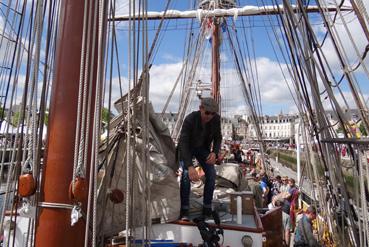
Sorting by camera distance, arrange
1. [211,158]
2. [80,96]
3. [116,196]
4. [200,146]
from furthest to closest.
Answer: [200,146]
[211,158]
[116,196]
[80,96]

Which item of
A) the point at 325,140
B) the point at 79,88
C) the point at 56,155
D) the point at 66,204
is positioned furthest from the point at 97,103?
the point at 325,140

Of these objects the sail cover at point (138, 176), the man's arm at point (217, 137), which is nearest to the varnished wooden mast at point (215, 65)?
the man's arm at point (217, 137)

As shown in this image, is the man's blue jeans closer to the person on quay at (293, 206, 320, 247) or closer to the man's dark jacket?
the man's dark jacket

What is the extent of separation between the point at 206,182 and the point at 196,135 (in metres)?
0.50

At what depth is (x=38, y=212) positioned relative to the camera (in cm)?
220

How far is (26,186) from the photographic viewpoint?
2105 millimetres

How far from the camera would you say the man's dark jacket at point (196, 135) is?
360 cm

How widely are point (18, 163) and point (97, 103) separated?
0.97 m

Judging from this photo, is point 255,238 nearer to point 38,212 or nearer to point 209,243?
point 209,243

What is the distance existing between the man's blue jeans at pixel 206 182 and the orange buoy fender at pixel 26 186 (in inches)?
70.3

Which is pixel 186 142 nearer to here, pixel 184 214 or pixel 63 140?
pixel 184 214

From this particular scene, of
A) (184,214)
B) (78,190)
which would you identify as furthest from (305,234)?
(78,190)

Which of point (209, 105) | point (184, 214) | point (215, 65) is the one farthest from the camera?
point (215, 65)

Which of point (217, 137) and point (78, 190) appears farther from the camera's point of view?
point (217, 137)
